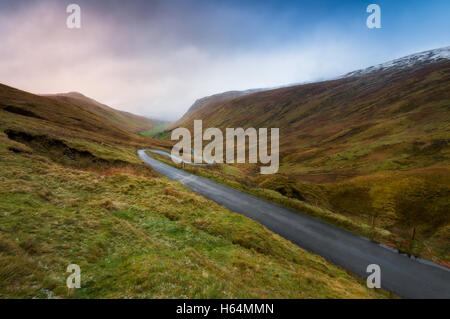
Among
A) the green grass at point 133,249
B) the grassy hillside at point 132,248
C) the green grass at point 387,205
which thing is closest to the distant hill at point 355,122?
the green grass at point 387,205

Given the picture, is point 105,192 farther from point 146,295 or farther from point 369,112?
point 369,112

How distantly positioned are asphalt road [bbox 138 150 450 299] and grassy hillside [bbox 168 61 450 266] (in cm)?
214

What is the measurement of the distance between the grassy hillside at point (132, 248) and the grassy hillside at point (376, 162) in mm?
11338

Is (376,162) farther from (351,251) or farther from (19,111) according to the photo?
(19,111)

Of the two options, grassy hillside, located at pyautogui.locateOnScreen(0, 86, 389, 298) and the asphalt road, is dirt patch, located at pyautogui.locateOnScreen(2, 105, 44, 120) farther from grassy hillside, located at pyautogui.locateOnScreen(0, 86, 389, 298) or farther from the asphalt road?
the asphalt road

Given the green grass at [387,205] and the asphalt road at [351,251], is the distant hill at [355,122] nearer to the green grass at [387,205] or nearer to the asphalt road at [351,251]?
the green grass at [387,205]

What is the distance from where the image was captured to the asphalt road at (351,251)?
11786 millimetres

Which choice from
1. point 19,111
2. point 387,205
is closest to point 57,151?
point 19,111

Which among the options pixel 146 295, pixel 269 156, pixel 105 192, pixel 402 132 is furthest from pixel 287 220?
pixel 402 132

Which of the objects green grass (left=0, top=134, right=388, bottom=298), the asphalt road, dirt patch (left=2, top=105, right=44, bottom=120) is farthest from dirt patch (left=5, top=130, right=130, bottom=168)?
dirt patch (left=2, top=105, right=44, bottom=120)

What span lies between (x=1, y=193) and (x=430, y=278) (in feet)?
87.4

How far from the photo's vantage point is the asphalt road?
11.8m

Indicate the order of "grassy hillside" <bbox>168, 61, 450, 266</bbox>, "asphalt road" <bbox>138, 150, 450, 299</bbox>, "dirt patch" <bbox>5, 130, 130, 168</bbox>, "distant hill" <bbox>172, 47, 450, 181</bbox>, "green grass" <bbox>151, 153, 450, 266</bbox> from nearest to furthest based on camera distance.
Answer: "asphalt road" <bbox>138, 150, 450, 299</bbox>
"green grass" <bbox>151, 153, 450, 266</bbox>
"grassy hillside" <bbox>168, 61, 450, 266</bbox>
"dirt patch" <bbox>5, 130, 130, 168</bbox>
"distant hill" <bbox>172, 47, 450, 181</bbox>

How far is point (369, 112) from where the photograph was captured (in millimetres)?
91688
